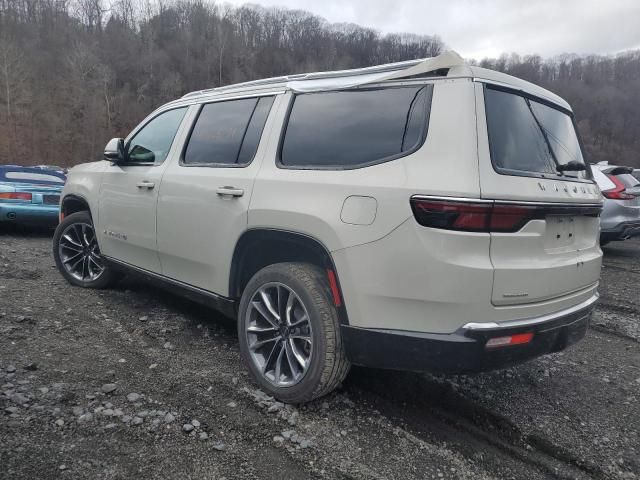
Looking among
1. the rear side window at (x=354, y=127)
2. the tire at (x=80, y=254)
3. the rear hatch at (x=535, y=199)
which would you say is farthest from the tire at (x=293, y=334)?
the tire at (x=80, y=254)

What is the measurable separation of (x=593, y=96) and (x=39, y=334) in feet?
198

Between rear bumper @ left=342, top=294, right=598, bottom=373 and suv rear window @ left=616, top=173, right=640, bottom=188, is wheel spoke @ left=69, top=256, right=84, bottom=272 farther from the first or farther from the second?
suv rear window @ left=616, top=173, right=640, bottom=188

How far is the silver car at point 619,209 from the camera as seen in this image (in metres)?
7.64

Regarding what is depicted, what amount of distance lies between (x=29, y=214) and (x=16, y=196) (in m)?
0.32

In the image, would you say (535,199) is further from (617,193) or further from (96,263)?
(617,193)

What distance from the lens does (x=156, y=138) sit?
4020mm

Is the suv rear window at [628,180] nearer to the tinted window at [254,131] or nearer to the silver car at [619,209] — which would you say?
the silver car at [619,209]

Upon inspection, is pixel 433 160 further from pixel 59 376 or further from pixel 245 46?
pixel 245 46

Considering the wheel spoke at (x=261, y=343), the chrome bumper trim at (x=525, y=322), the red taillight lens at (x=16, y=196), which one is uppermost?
the red taillight lens at (x=16, y=196)

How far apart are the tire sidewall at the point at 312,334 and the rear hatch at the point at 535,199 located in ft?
2.93

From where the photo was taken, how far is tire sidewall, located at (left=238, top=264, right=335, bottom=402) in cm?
249

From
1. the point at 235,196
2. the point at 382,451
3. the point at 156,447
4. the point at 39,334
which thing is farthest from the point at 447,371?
the point at 39,334

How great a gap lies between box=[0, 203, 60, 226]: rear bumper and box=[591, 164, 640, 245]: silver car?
8.75 meters

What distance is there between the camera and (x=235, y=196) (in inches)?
117
